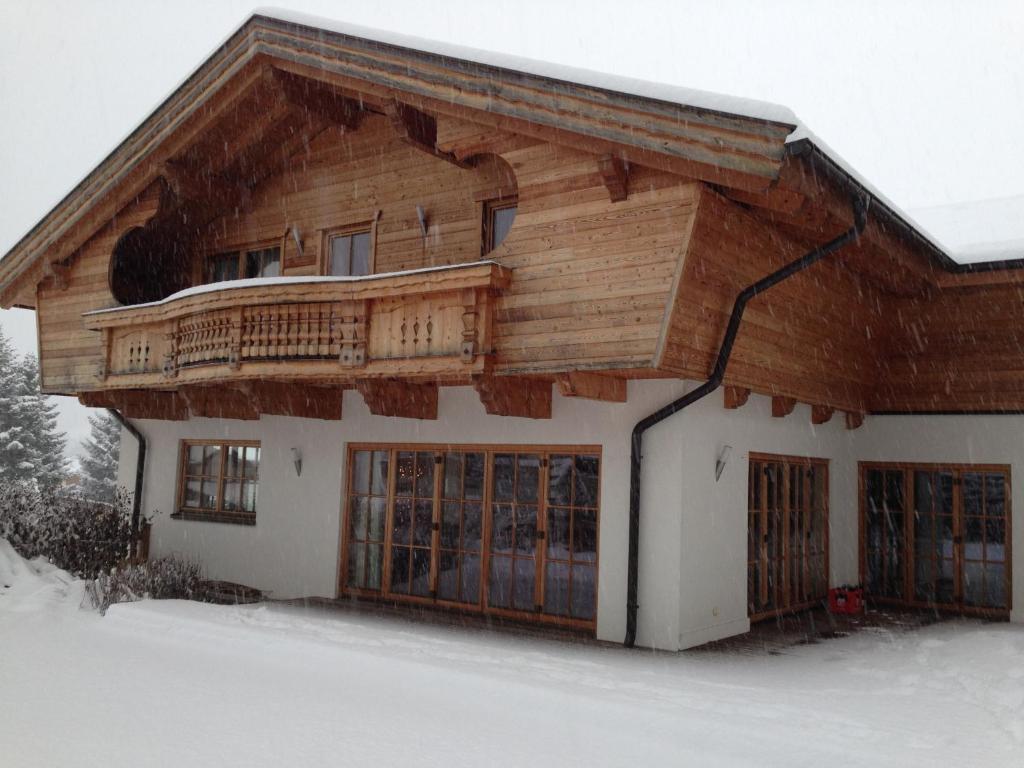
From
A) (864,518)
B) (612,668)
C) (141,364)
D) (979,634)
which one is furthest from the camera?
(864,518)

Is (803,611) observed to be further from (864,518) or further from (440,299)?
(440,299)

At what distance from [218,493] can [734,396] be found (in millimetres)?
7625

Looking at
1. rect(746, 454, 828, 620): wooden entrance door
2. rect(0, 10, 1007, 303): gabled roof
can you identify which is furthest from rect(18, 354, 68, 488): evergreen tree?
rect(746, 454, 828, 620): wooden entrance door

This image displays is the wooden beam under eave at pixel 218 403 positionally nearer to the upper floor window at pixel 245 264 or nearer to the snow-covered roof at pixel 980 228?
the upper floor window at pixel 245 264

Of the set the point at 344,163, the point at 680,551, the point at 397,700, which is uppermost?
the point at 344,163

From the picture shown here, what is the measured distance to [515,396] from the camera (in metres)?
9.50

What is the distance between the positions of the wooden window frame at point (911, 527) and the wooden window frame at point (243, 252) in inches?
340

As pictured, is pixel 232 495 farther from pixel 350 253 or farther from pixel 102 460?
pixel 102 460

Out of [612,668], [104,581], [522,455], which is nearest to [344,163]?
[522,455]

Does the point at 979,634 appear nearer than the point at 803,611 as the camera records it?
Yes

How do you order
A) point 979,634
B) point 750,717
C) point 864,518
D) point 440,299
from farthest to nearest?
point 864,518, point 979,634, point 440,299, point 750,717

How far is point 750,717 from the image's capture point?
6301mm

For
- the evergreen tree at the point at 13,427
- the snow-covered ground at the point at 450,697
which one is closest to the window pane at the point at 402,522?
the snow-covered ground at the point at 450,697

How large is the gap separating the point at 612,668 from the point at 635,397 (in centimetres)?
281
